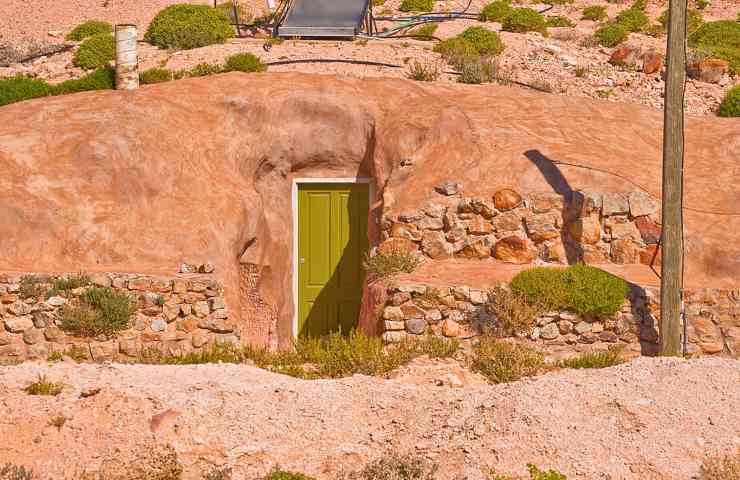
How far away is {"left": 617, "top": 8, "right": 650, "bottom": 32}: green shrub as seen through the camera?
113ft

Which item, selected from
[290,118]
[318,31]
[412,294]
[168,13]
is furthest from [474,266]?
[168,13]

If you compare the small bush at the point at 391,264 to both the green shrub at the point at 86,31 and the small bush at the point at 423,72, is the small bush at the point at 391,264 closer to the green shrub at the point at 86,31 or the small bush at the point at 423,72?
the small bush at the point at 423,72

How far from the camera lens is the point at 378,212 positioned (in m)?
16.5

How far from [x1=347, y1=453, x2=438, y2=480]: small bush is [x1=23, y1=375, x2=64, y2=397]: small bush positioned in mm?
3081

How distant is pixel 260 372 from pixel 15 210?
630 cm

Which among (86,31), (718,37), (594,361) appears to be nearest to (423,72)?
(594,361)

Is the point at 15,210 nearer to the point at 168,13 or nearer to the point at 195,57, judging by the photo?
the point at 195,57

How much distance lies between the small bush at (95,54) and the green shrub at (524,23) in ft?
42.1

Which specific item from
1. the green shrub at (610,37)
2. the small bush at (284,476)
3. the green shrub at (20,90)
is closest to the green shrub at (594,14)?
the green shrub at (610,37)

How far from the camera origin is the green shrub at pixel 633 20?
34.5 m

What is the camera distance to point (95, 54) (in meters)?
26.4

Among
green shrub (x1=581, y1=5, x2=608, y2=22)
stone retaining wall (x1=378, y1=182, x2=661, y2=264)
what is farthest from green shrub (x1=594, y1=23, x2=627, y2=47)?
stone retaining wall (x1=378, y1=182, x2=661, y2=264)

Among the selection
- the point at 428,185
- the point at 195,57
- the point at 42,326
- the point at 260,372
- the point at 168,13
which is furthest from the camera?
the point at 168,13

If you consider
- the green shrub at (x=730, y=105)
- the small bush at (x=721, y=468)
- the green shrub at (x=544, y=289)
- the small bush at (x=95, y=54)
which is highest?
the small bush at (x=95, y=54)
